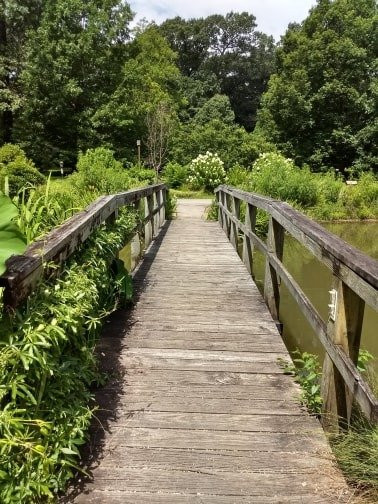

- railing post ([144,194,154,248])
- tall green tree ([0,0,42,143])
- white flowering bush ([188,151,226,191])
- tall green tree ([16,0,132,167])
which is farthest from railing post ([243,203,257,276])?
tall green tree ([0,0,42,143])

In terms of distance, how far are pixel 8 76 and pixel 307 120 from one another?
18.5 m

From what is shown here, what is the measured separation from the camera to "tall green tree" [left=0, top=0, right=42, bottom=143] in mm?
24297

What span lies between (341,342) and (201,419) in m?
0.79

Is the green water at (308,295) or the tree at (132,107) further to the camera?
the tree at (132,107)

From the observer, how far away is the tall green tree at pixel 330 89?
25.4 meters

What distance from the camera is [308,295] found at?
616cm

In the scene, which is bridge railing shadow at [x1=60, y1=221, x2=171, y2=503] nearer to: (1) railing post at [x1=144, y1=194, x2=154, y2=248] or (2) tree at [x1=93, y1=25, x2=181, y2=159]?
(1) railing post at [x1=144, y1=194, x2=154, y2=248]

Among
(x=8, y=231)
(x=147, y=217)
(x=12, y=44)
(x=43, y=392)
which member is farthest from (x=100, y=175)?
(x=12, y=44)

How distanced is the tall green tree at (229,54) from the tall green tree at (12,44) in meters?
22.5

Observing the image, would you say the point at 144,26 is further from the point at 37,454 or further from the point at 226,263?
the point at 37,454

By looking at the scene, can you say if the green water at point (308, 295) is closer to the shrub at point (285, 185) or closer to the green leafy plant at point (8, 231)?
the shrub at point (285, 185)

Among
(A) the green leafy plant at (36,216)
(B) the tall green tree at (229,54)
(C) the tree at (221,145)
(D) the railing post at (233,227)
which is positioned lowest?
(D) the railing post at (233,227)

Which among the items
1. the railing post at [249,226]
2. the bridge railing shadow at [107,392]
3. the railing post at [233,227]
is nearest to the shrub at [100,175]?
the railing post at [233,227]

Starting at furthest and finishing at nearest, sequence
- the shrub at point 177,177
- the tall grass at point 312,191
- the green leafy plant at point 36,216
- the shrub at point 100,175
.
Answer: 1. the shrub at point 177,177
2. the tall grass at point 312,191
3. the shrub at point 100,175
4. the green leafy plant at point 36,216
